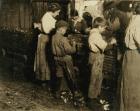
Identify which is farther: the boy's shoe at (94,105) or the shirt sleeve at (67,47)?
the shirt sleeve at (67,47)

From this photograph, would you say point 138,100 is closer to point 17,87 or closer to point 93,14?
point 93,14

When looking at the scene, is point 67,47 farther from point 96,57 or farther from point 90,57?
point 96,57

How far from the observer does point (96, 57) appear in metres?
9.57

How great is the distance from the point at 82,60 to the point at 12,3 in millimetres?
5503

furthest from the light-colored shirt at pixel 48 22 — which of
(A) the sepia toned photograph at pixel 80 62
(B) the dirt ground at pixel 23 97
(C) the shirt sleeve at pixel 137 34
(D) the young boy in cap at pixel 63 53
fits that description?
(C) the shirt sleeve at pixel 137 34

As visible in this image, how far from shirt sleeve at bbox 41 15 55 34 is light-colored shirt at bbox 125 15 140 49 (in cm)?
385

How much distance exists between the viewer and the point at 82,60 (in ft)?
36.1

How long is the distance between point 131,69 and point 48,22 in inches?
158

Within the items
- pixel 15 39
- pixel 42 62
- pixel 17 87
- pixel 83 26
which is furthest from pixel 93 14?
pixel 15 39

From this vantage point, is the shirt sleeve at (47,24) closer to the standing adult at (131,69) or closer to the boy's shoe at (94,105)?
the boy's shoe at (94,105)

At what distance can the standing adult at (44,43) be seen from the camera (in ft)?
38.0

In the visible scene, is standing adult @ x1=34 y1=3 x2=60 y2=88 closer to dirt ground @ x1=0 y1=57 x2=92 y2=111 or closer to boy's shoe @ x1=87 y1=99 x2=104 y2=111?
dirt ground @ x1=0 y1=57 x2=92 y2=111

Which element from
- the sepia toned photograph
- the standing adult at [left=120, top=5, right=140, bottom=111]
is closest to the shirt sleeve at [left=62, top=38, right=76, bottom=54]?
the sepia toned photograph

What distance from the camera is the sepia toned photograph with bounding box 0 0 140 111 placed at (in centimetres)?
848
